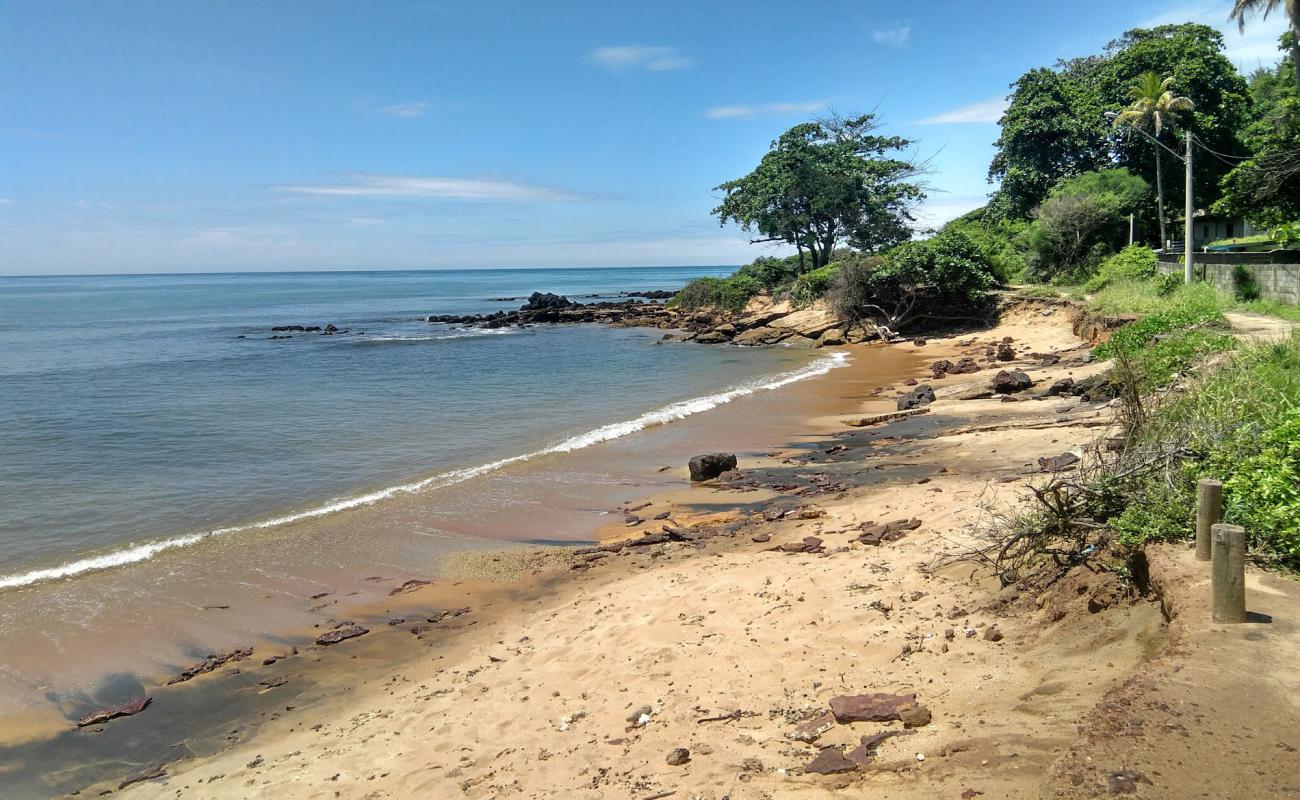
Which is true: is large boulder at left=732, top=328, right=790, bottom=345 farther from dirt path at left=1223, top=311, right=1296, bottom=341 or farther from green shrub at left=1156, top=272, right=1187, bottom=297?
dirt path at left=1223, top=311, right=1296, bottom=341

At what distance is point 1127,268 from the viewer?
29.1 meters

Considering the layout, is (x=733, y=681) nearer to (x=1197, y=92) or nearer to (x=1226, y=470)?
(x=1226, y=470)

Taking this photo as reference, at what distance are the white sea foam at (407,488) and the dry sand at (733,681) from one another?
4.09 meters

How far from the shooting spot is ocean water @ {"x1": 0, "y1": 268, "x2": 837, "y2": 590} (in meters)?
13.1

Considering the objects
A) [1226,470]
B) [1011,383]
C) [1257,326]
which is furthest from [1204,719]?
[1257,326]

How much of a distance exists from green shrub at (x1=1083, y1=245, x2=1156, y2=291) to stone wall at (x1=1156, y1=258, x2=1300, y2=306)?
2163 millimetres

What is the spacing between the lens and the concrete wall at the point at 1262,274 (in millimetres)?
20984

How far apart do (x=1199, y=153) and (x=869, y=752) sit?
4336 cm

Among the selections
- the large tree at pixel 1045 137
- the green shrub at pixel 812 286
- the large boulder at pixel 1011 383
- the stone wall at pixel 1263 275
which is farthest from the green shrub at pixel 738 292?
the large boulder at pixel 1011 383

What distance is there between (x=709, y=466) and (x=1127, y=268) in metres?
23.2

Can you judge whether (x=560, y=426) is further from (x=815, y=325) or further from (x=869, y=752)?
(x=815, y=325)

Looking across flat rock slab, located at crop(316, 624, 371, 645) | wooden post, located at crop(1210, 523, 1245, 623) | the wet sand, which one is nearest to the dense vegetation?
the wet sand

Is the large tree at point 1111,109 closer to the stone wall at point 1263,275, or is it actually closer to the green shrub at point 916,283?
the green shrub at point 916,283

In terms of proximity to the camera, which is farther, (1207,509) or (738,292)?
(738,292)
